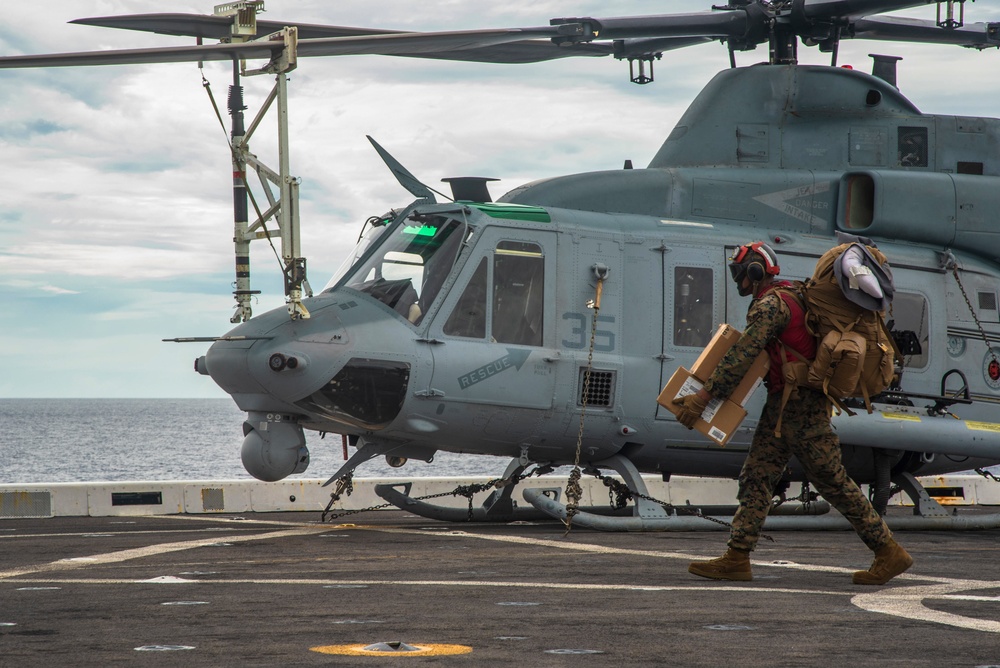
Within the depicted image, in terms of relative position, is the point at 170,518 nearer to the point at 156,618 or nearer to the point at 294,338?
the point at 294,338

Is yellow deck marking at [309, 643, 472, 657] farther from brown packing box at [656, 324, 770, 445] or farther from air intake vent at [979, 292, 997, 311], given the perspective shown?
air intake vent at [979, 292, 997, 311]

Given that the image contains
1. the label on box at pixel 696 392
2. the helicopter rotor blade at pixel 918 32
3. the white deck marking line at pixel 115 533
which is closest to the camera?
the label on box at pixel 696 392

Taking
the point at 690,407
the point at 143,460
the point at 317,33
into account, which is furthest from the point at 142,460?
the point at 690,407

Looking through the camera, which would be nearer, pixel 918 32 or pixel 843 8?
pixel 843 8

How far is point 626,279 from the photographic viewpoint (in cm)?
1083

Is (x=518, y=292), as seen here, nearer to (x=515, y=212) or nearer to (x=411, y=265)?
(x=515, y=212)

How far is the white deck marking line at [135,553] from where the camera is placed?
725 cm

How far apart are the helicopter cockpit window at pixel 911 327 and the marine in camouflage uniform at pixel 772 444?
4.73m

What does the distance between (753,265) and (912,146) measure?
5.67 meters

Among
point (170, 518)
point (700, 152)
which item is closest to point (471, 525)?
point (170, 518)

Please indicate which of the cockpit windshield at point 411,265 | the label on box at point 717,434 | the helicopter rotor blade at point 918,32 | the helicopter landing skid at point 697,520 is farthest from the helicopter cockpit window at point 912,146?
the label on box at point 717,434

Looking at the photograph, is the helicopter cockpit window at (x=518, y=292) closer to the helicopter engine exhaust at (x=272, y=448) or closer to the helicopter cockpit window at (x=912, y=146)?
the helicopter engine exhaust at (x=272, y=448)

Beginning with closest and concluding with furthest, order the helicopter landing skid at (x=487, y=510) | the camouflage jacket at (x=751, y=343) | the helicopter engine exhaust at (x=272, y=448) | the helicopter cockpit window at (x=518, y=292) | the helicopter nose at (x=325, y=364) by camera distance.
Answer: the camouflage jacket at (x=751, y=343)
the helicopter nose at (x=325, y=364)
the helicopter engine exhaust at (x=272, y=448)
the helicopter cockpit window at (x=518, y=292)
the helicopter landing skid at (x=487, y=510)

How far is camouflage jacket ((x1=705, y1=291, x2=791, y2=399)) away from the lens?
699 centimetres
